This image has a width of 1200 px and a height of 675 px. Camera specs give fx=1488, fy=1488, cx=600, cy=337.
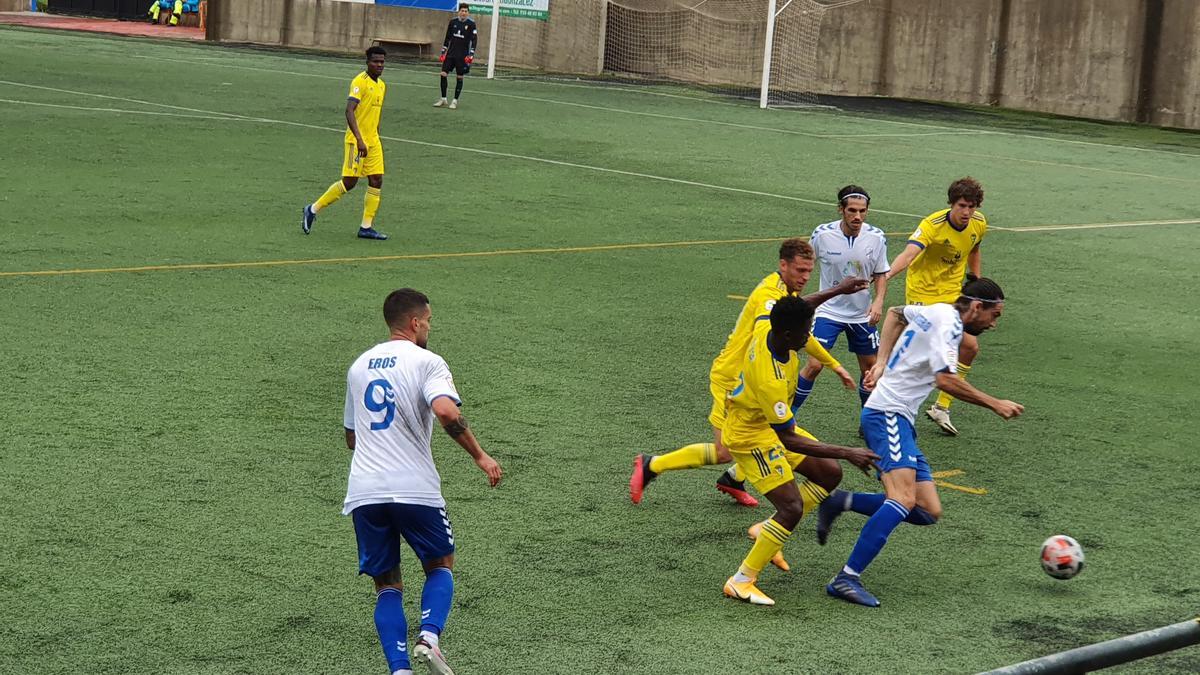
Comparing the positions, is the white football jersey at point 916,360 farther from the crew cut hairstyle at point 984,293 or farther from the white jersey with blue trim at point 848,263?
the white jersey with blue trim at point 848,263

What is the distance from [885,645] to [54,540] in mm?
4571

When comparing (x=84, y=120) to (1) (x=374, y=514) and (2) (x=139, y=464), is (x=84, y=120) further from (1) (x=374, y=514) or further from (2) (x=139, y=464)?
(1) (x=374, y=514)

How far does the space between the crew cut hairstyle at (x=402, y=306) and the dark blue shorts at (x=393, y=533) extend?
857 millimetres

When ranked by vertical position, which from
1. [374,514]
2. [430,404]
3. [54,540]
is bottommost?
[54,540]

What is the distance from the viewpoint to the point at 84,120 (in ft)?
88.8

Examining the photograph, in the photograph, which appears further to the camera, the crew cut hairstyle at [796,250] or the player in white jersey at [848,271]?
the player in white jersey at [848,271]

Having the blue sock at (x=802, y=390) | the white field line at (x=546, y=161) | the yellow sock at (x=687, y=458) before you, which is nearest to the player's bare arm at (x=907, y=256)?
the blue sock at (x=802, y=390)

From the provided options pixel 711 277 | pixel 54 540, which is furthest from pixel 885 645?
pixel 711 277

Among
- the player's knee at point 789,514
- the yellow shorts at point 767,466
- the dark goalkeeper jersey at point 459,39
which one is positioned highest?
the dark goalkeeper jersey at point 459,39

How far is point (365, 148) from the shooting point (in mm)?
17641

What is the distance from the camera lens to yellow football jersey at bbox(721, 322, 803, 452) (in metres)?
7.95

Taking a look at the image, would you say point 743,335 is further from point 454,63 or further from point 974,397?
point 454,63

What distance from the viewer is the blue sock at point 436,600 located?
21.8ft

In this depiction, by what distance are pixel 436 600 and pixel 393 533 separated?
0.37m
